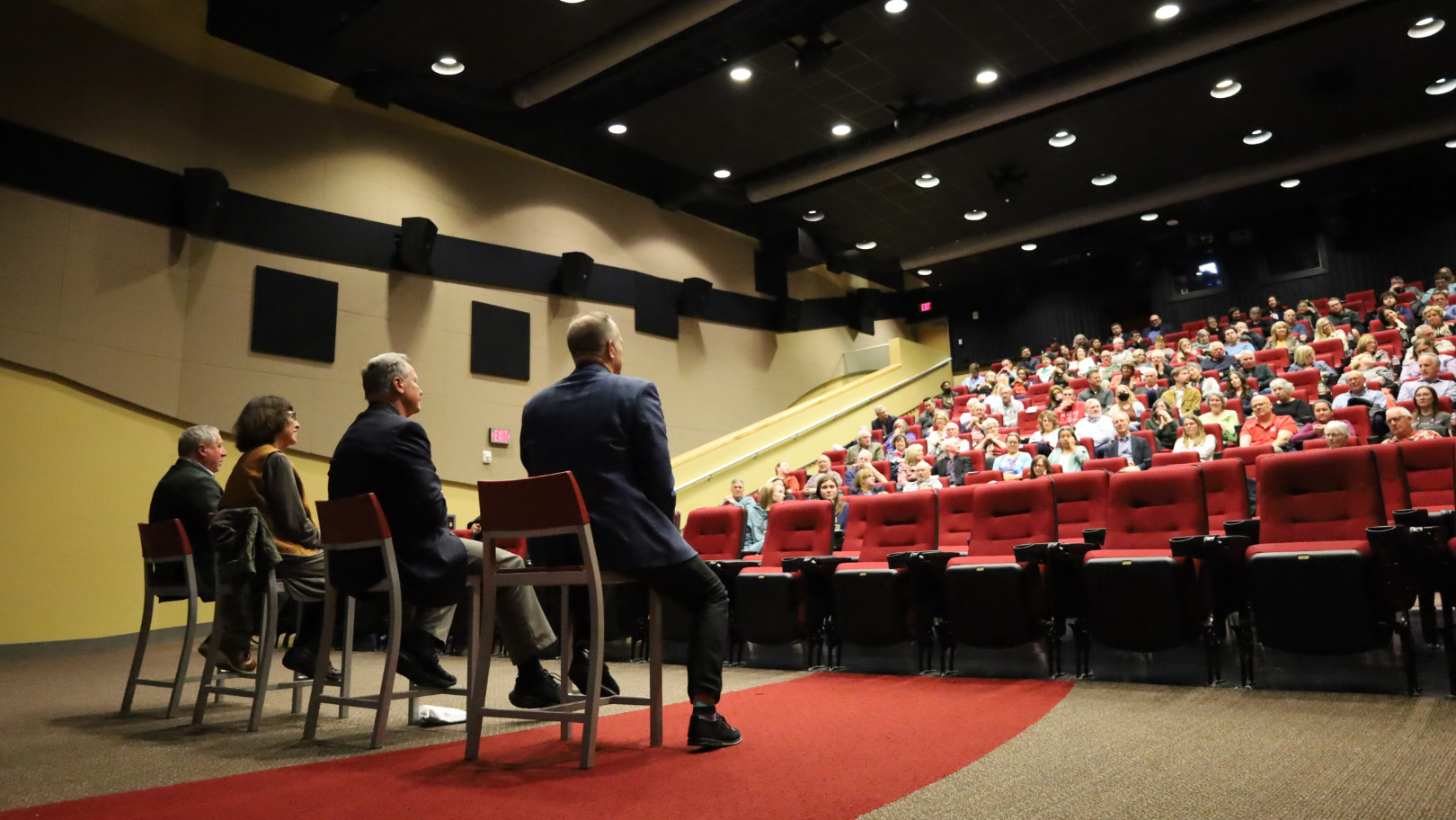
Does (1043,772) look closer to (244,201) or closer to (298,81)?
(244,201)

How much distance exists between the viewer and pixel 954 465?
6.93 m

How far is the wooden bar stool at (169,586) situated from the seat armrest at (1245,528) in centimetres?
342

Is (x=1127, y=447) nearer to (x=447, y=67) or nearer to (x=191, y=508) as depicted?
(x=191, y=508)

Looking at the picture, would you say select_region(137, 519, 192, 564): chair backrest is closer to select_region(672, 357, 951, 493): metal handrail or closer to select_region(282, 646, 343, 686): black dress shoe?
select_region(282, 646, 343, 686): black dress shoe

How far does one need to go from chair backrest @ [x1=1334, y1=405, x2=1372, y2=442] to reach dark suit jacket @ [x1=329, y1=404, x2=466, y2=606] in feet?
16.3

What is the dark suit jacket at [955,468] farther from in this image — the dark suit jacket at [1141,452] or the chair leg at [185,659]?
the chair leg at [185,659]

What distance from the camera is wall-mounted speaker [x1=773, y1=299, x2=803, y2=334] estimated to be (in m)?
12.0

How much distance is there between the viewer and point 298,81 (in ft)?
25.7

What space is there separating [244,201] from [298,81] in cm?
131

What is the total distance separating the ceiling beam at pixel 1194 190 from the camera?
958 cm

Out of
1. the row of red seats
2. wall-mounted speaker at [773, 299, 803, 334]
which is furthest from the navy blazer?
wall-mounted speaker at [773, 299, 803, 334]

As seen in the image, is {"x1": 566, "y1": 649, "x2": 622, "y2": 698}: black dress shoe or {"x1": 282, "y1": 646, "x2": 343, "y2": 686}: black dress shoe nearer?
{"x1": 566, "y1": 649, "x2": 622, "y2": 698}: black dress shoe

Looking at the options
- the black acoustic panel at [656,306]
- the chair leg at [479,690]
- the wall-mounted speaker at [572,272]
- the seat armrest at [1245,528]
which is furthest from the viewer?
the black acoustic panel at [656,306]

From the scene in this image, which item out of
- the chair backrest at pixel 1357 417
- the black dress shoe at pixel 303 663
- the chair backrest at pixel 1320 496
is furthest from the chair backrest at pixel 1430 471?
the black dress shoe at pixel 303 663
